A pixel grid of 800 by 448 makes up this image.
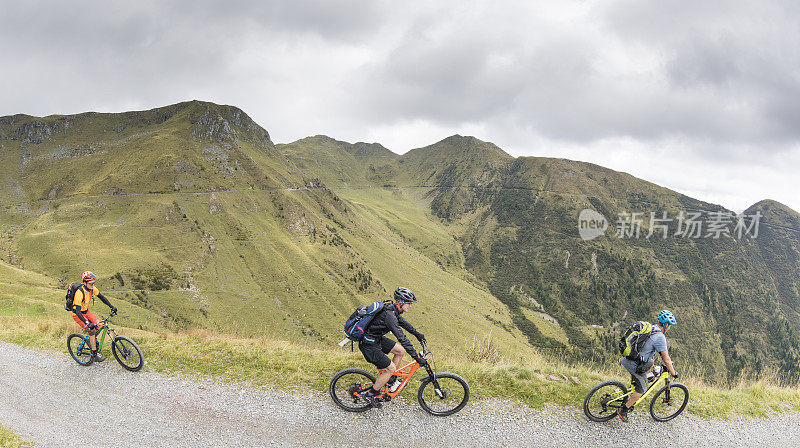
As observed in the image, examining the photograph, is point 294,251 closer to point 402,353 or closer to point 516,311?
point 402,353

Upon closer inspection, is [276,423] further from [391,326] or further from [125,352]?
[125,352]

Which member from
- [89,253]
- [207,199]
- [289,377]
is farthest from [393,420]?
[207,199]

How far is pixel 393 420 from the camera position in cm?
807

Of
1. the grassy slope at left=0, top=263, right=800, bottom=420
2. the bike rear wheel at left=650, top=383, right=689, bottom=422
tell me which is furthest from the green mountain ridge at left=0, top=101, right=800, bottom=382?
the bike rear wheel at left=650, top=383, right=689, bottom=422

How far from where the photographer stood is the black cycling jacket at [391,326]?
7.48m

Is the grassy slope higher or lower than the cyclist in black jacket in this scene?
lower

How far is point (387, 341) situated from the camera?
8.19 m

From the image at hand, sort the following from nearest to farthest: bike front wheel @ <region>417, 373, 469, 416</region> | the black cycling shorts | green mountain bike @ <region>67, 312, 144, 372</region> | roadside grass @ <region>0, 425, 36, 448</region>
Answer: roadside grass @ <region>0, 425, 36, 448</region>
the black cycling shorts
bike front wheel @ <region>417, 373, 469, 416</region>
green mountain bike @ <region>67, 312, 144, 372</region>

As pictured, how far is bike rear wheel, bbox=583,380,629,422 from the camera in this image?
852 cm

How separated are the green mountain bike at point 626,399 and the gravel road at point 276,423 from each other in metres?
0.24

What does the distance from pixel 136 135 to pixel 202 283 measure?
373 ft

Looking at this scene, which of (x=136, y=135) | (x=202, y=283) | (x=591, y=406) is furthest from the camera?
(x=136, y=135)

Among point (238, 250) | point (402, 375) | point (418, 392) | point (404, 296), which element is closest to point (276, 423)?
point (402, 375)

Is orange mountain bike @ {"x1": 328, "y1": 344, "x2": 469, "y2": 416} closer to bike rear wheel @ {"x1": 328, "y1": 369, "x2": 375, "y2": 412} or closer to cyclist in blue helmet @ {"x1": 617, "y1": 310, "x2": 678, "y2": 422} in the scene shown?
bike rear wheel @ {"x1": 328, "y1": 369, "x2": 375, "y2": 412}
